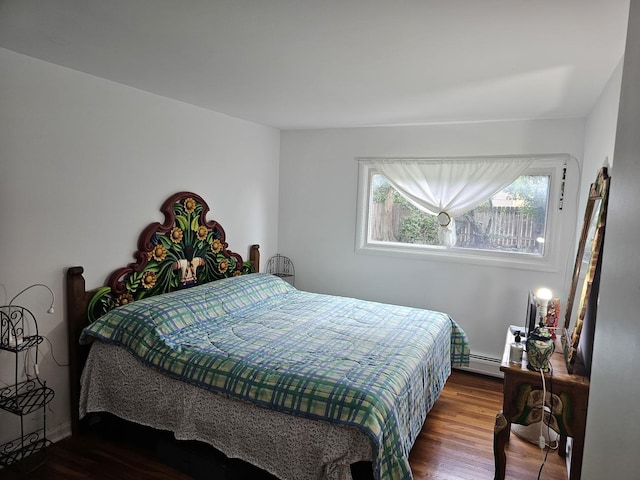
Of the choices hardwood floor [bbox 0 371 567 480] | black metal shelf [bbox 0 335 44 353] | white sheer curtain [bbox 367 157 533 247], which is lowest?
hardwood floor [bbox 0 371 567 480]

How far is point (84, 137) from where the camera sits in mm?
2574

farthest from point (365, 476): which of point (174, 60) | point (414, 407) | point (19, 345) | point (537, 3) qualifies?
point (174, 60)

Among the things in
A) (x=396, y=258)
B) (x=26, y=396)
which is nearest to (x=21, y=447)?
(x=26, y=396)

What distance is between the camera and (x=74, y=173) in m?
2.54

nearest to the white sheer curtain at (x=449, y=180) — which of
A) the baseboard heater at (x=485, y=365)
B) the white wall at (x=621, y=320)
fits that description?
the baseboard heater at (x=485, y=365)

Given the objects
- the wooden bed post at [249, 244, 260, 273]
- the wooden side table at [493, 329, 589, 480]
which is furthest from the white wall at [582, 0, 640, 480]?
the wooden bed post at [249, 244, 260, 273]

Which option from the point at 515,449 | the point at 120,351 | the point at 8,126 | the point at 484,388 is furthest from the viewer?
the point at 484,388

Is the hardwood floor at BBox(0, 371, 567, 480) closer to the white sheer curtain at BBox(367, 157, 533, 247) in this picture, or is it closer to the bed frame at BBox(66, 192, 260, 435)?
the bed frame at BBox(66, 192, 260, 435)

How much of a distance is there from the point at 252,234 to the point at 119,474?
7.84ft

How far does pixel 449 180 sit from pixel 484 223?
507 millimetres

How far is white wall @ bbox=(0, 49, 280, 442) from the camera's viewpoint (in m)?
2.26

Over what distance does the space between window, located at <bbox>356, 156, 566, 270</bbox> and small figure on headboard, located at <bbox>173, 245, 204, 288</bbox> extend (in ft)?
5.37

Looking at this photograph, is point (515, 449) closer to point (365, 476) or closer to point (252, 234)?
point (365, 476)

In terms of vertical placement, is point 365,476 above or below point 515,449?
above
